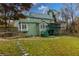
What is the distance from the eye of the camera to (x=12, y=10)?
5.79ft

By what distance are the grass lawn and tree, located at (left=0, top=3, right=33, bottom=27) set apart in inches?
7.5

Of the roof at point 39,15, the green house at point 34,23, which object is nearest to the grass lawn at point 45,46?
the green house at point 34,23

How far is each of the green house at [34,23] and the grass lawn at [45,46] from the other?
58mm

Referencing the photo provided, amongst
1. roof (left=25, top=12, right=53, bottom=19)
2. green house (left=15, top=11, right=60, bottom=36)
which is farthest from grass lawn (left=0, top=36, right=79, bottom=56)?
roof (left=25, top=12, right=53, bottom=19)

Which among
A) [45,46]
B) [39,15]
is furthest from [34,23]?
[45,46]

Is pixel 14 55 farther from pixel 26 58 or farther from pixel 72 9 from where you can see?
pixel 72 9

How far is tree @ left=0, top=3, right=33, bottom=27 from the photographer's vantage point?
175 cm

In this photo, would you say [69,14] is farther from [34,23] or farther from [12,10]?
[12,10]

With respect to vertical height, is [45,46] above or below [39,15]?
below

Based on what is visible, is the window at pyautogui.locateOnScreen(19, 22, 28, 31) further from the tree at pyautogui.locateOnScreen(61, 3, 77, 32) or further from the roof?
the tree at pyautogui.locateOnScreen(61, 3, 77, 32)

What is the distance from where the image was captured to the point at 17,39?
1.74 metres

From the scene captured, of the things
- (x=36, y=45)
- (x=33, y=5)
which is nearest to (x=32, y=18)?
(x=33, y=5)

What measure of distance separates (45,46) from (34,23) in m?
0.21

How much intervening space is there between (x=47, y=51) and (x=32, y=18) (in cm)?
30
